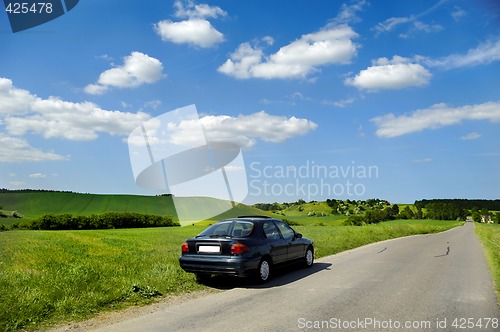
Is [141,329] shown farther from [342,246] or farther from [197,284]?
[342,246]

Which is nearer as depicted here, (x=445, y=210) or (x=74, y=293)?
(x=74, y=293)

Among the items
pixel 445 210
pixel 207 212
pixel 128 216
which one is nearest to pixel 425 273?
pixel 207 212

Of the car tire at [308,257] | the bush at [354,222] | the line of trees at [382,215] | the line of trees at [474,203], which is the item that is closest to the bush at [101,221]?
the bush at [354,222]

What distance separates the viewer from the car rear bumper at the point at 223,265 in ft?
25.6

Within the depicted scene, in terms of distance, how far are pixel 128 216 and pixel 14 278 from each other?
60056mm

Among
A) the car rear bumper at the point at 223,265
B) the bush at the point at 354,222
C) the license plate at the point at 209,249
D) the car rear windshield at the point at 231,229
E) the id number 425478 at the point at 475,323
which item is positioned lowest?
the bush at the point at 354,222

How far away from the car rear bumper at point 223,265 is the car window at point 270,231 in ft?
3.06

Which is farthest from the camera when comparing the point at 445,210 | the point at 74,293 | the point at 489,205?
the point at 489,205

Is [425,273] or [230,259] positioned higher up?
[230,259]

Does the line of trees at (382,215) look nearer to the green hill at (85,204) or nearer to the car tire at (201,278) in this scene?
the green hill at (85,204)

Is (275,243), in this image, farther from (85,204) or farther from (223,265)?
(85,204)

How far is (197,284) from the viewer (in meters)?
8.27

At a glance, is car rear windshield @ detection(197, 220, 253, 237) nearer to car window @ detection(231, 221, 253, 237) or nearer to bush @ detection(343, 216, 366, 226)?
car window @ detection(231, 221, 253, 237)

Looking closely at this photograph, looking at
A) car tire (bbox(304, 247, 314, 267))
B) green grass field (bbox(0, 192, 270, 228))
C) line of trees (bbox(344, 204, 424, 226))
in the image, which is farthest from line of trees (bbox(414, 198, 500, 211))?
car tire (bbox(304, 247, 314, 267))
